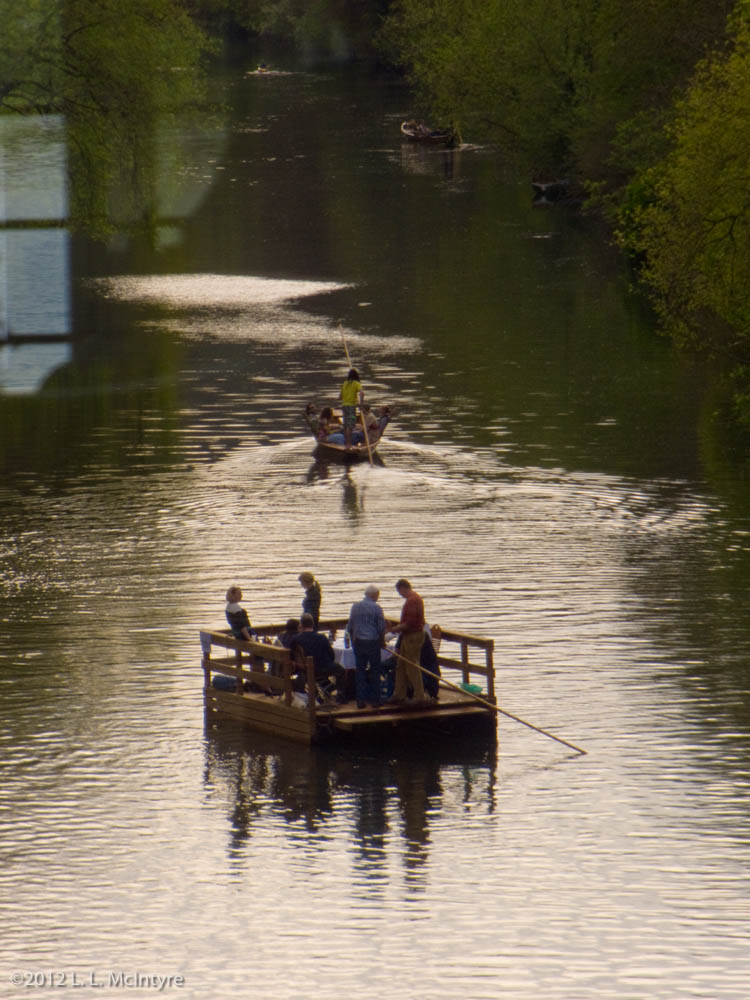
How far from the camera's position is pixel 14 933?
17.4 metres

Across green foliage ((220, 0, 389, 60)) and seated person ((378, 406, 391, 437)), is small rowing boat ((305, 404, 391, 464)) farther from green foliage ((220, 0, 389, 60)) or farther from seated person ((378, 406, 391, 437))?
Answer: green foliage ((220, 0, 389, 60))

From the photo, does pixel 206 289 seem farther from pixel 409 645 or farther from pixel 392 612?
pixel 409 645

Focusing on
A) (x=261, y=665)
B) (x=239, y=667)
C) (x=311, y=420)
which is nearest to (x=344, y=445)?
(x=311, y=420)

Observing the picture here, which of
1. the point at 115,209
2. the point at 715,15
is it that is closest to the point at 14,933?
the point at 715,15

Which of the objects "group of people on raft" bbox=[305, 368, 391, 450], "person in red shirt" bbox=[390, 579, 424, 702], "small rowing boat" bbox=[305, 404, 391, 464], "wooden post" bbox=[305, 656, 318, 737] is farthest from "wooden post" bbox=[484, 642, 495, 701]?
"group of people on raft" bbox=[305, 368, 391, 450]

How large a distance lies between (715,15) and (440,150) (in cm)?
4889

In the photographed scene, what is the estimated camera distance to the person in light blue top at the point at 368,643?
22.0 m

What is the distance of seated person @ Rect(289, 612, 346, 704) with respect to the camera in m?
22.3

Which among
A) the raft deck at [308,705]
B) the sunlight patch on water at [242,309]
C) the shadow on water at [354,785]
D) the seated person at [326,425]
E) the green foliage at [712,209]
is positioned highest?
the green foliage at [712,209]

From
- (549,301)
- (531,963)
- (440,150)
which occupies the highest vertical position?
(440,150)

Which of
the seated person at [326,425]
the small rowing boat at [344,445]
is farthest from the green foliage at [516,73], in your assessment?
the small rowing boat at [344,445]

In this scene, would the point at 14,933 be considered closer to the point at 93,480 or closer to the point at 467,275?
the point at 93,480

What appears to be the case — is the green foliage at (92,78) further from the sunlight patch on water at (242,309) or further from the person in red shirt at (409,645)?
the person in red shirt at (409,645)

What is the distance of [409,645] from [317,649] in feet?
3.69
